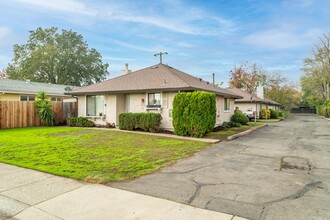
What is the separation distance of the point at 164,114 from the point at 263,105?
2500 centimetres

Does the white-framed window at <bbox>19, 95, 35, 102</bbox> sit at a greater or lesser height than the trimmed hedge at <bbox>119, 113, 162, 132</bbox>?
greater

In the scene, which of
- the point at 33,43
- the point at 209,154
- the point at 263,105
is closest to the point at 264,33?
the point at 209,154

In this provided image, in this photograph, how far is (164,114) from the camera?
1362 cm

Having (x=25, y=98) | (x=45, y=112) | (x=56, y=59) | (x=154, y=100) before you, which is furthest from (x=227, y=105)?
(x=56, y=59)

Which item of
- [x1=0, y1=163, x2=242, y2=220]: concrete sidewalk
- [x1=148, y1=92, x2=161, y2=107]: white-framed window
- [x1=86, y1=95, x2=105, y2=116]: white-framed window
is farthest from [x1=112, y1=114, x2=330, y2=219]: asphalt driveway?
[x1=86, y1=95, x2=105, y2=116]: white-framed window

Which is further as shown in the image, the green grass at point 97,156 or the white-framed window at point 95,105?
the white-framed window at point 95,105

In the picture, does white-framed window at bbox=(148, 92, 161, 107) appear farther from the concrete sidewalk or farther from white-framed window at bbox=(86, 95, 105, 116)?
the concrete sidewalk

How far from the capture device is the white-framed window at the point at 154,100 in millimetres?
13781

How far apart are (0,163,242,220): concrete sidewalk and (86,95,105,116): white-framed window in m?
11.3

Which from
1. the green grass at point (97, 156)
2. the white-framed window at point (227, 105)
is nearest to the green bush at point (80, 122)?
the green grass at point (97, 156)

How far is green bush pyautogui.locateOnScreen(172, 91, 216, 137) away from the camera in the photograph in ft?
37.1

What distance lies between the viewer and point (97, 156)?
717 centimetres

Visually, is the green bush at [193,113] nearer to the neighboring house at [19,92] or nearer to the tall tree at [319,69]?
the neighboring house at [19,92]

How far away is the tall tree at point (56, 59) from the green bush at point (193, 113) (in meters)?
32.6
